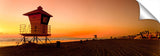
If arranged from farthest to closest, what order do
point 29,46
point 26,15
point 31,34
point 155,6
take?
point 26,15, point 31,34, point 29,46, point 155,6

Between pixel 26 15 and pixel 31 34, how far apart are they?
2.96m

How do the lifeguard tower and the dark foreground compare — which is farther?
the lifeguard tower

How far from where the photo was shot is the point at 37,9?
1722cm

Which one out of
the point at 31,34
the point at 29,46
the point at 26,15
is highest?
the point at 26,15

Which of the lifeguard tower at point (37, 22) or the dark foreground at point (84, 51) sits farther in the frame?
the lifeguard tower at point (37, 22)

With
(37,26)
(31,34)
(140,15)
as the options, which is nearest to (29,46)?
(31,34)

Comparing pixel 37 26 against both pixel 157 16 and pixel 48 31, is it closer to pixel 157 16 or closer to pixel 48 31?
pixel 48 31

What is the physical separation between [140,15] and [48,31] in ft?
54.9

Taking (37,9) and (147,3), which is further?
(37,9)

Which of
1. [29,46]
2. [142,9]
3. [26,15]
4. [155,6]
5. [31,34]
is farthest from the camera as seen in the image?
[26,15]

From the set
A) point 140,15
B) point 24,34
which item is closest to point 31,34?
point 24,34

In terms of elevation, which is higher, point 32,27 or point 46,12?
point 46,12

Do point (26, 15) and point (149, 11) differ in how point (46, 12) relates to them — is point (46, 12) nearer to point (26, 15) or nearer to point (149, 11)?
point (26, 15)

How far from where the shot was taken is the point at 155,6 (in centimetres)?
177
